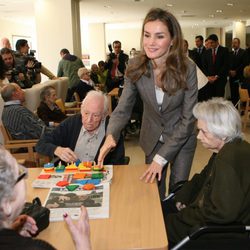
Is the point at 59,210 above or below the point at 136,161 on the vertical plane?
above

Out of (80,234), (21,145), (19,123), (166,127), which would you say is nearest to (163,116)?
(166,127)

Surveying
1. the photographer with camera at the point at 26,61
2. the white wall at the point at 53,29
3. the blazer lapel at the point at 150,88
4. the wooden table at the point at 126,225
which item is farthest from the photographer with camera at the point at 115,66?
the wooden table at the point at 126,225

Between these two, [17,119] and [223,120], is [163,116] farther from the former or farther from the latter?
[17,119]

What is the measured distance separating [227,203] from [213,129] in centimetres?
38

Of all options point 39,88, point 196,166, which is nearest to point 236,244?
point 196,166

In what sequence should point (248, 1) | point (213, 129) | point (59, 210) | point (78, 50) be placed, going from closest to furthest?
point (59, 210) < point (213, 129) < point (78, 50) < point (248, 1)

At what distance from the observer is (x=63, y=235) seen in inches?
50.2

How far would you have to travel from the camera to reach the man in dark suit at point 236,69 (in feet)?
27.1

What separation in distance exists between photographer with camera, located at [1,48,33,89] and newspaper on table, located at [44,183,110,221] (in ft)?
11.5

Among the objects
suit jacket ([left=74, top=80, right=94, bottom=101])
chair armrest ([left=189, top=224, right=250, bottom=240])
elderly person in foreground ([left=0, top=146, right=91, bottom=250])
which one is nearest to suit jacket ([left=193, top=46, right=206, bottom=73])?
suit jacket ([left=74, top=80, right=94, bottom=101])

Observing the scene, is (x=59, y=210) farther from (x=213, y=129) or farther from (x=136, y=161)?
(x=136, y=161)

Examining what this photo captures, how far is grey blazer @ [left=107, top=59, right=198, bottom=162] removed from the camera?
194cm

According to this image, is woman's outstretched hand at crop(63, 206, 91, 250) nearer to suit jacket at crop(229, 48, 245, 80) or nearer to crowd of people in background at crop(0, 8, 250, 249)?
crowd of people in background at crop(0, 8, 250, 249)

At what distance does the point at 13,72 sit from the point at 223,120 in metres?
3.90
